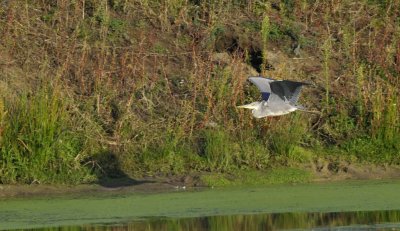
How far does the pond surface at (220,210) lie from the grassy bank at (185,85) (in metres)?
0.67

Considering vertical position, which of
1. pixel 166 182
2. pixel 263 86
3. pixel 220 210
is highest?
pixel 263 86

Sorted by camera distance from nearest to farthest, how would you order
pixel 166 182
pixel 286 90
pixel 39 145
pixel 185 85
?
1. pixel 39 145
2. pixel 166 182
3. pixel 286 90
4. pixel 185 85

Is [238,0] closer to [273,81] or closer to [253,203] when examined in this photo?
[273,81]

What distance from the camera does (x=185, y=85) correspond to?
13.1 meters

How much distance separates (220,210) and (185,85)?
11.0 feet

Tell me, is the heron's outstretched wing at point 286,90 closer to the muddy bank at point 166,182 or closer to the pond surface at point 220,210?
the muddy bank at point 166,182

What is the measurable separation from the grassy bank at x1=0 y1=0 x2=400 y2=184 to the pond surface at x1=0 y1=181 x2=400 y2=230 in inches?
26.4

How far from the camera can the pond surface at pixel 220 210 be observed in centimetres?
948

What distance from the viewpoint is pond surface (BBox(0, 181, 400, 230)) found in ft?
31.1

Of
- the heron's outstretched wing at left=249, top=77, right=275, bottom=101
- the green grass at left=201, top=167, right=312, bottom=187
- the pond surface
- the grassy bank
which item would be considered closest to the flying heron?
the heron's outstretched wing at left=249, top=77, right=275, bottom=101

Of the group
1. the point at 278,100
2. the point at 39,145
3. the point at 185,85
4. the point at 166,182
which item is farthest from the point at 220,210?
the point at 185,85

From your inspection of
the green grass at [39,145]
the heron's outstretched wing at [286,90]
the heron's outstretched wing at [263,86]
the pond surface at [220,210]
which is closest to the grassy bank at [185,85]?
the green grass at [39,145]

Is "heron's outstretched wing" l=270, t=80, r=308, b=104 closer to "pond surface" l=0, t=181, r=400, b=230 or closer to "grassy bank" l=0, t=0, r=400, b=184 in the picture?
"grassy bank" l=0, t=0, r=400, b=184

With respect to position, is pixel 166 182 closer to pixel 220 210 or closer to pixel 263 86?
pixel 263 86
